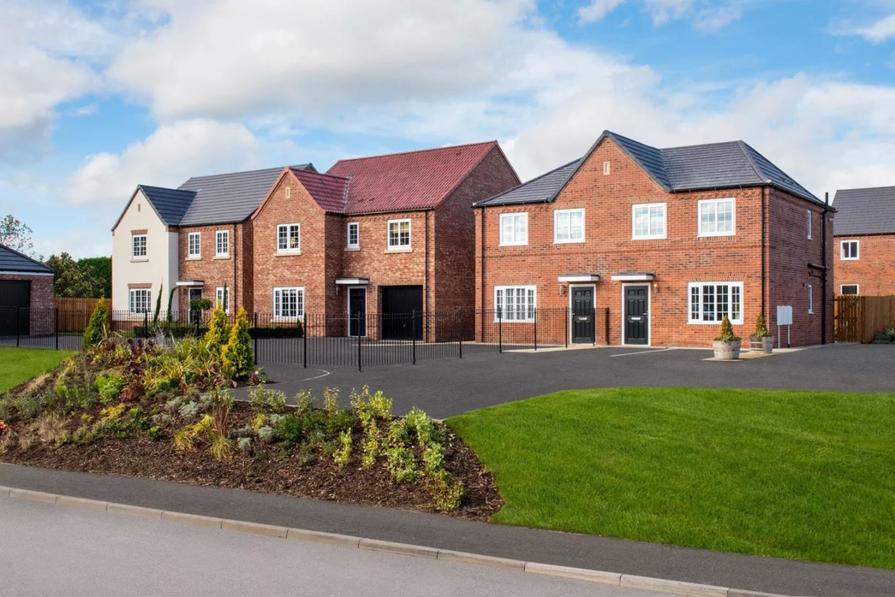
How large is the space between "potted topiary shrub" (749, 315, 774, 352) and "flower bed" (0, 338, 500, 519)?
16271mm

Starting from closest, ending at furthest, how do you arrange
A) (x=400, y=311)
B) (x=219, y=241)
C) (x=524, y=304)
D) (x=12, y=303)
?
1. (x=524, y=304)
2. (x=400, y=311)
3. (x=12, y=303)
4. (x=219, y=241)

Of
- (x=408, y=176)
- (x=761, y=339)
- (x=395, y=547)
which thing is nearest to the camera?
(x=395, y=547)

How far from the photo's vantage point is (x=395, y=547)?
820cm

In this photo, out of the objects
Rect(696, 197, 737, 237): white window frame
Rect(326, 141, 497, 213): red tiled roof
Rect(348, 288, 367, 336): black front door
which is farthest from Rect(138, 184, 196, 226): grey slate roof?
Rect(696, 197, 737, 237): white window frame

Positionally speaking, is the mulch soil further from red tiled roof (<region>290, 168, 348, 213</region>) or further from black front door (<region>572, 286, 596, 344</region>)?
red tiled roof (<region>290, 168, 348, 213</region>)

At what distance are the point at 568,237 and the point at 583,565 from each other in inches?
1072

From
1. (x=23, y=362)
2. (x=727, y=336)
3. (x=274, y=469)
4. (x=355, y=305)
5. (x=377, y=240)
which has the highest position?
(x=377, y=240)

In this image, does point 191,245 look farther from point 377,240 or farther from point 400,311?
point 400,311

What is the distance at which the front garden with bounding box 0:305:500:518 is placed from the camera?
10.6m

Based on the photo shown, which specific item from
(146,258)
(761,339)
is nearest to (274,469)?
(761,339)

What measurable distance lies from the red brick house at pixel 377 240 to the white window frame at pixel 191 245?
14.2ft

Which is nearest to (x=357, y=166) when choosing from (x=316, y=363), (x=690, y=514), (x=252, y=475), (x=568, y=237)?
(x=568, y=237)

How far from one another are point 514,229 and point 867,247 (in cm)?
2699

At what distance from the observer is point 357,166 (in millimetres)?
44750
